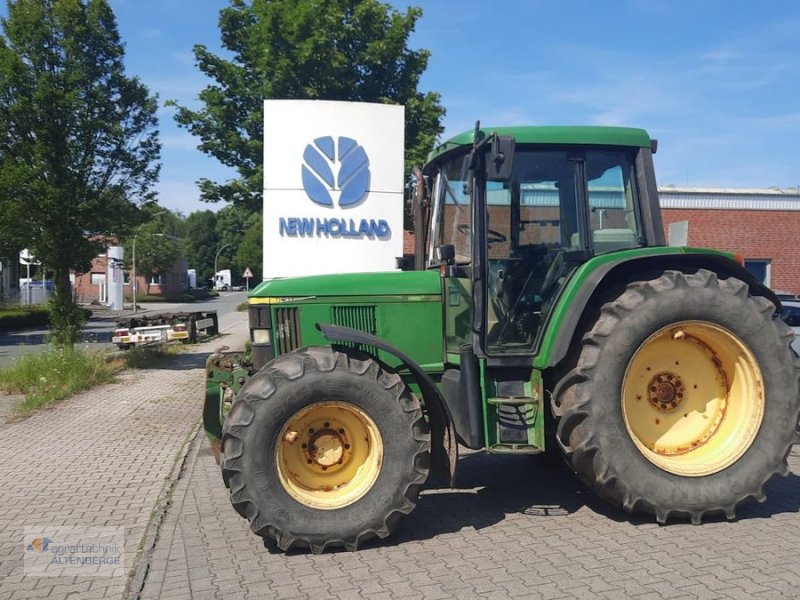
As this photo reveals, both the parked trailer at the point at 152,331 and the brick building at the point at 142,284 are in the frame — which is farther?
the brick building at the point at 142,284

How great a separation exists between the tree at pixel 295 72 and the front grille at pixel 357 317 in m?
10.5

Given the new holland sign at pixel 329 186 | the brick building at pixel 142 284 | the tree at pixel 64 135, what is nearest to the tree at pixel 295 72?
the tree at pixel 64 135

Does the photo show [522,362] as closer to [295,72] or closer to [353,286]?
[353,286]

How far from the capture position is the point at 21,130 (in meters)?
13.0

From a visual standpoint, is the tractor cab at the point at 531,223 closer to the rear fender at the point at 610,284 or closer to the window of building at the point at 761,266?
the rear fender at the point at 610,284

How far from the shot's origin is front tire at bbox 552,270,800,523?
193 inches

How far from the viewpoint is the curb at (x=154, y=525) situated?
14.1 feet

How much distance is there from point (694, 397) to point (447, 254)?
2081 millimetres

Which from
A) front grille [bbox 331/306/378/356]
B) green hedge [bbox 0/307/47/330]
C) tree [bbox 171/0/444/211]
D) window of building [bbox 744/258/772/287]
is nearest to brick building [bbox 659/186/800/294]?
window of building [bbox 744/258/772/287]

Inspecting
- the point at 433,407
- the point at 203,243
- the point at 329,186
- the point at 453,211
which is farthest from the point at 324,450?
the point at 203,243

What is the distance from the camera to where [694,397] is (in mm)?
5379

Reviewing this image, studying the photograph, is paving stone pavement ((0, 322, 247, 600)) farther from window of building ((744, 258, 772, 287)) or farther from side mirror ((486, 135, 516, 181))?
window of building ((744, 258, 772, 287))

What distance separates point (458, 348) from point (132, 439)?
4.79 metres

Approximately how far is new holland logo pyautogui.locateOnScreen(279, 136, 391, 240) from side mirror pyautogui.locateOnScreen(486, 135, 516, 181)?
6951mm
